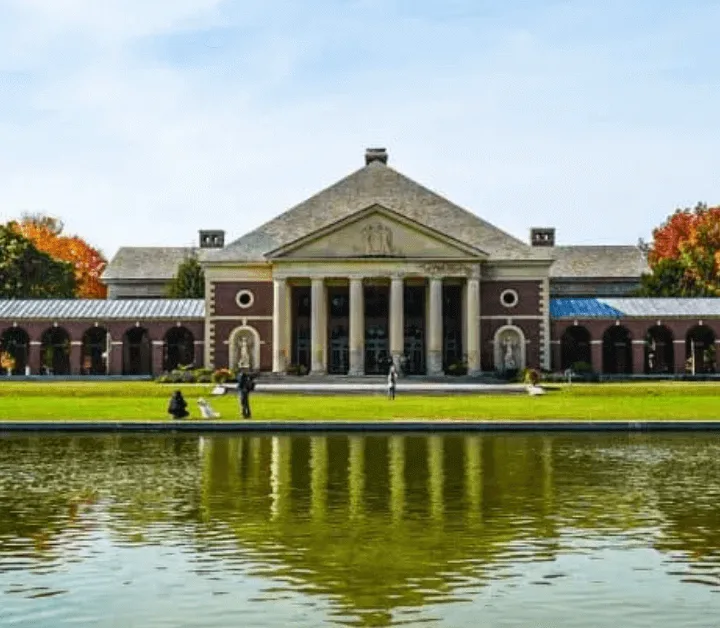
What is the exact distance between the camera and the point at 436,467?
23922 mm

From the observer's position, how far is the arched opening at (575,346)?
3319 inches

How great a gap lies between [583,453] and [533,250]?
5618cm

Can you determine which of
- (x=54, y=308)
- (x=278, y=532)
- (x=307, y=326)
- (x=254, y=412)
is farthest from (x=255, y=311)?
(x=278, y=532)

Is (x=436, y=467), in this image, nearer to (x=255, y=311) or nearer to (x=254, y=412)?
(x=254, y=412)

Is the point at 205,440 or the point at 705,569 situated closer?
the point at 705,569

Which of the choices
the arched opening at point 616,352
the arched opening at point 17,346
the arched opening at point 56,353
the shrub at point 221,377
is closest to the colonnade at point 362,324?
the shrub at point 221,377

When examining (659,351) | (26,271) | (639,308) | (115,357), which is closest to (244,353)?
(115,357)

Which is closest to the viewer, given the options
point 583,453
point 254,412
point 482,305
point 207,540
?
point 207,540

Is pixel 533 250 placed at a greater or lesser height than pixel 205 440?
greater

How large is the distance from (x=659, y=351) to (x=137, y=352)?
38.6 m

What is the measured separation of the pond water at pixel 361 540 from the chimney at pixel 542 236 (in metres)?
73.3

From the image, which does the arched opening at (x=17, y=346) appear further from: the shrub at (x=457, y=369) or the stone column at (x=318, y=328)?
the shrub at (x=457, y=369)

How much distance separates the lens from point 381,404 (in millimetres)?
47594

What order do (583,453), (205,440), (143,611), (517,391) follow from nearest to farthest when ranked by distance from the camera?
(143,611), (583,453), (205,440), (517,391)
